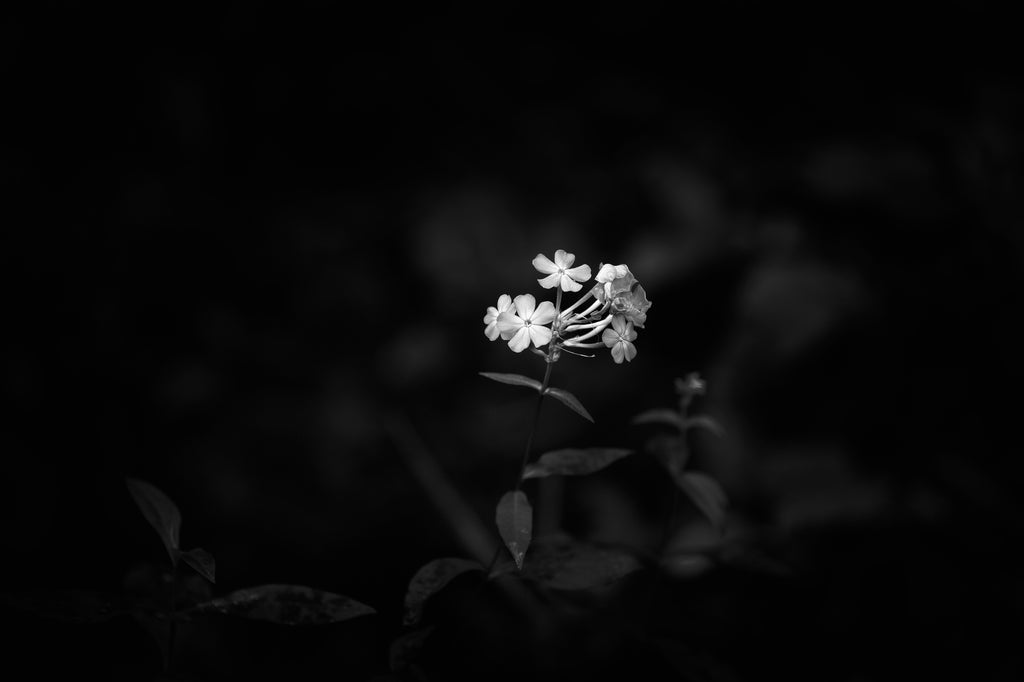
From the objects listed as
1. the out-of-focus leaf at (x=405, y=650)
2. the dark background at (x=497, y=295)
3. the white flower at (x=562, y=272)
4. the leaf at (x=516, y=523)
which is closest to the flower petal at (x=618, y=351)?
the white flower at (x=562, y=272)

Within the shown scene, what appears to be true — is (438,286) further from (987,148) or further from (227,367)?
(987,148)

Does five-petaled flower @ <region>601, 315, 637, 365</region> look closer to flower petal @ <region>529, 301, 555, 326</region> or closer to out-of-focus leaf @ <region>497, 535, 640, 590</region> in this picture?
flower petal @ <region>529, 301, 555, 326</region>

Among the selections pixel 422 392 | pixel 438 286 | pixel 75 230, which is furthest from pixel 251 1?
pixel 422 392

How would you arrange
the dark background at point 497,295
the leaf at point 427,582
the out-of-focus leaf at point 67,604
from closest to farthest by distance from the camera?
the out-of-focus leaf at point 67,604 < the leaf at point 427,582 < the dark background at point 497,295

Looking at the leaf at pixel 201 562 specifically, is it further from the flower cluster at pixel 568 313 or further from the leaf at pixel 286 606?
the flower cluster at pixel 568 313

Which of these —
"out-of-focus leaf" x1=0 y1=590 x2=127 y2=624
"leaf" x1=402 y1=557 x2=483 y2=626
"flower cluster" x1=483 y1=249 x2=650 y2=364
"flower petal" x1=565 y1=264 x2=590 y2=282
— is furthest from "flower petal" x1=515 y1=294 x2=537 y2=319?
"out-of-focus leaf" x1=0 y1=590 x2=127 y2=624
